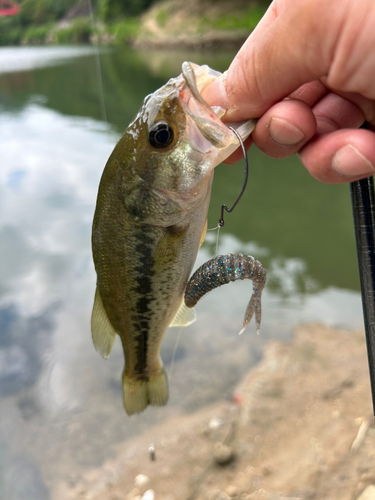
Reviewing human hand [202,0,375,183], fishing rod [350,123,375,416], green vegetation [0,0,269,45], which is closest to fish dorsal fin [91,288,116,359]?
human hand [202,0,375,183]

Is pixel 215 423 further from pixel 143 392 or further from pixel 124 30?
pixel 124 30

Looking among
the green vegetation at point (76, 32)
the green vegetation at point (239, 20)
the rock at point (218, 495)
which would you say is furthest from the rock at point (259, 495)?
the green vegetation at point (76, 32)

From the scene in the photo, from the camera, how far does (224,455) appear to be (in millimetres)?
3256

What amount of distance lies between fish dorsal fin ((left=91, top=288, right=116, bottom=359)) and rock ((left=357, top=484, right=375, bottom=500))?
230cm

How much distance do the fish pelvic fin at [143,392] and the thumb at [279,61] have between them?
4.79ft

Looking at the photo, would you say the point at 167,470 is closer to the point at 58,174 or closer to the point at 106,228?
the point at 106,228

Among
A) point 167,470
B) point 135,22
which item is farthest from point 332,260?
point 135,22

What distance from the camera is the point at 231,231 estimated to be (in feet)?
22.2

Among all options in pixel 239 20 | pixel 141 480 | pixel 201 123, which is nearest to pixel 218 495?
pixel 141 480

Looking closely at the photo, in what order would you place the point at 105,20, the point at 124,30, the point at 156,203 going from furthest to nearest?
the point at 105,20 < the point at 124,30 < the point at 156,203

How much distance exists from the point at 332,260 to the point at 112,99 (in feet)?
43.4

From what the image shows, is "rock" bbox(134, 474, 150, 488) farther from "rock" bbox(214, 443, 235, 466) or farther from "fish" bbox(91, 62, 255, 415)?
"fish" bbox(91, 62, 255, 415)

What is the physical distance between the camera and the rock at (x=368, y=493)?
103 inches

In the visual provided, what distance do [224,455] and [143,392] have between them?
1.72 m
